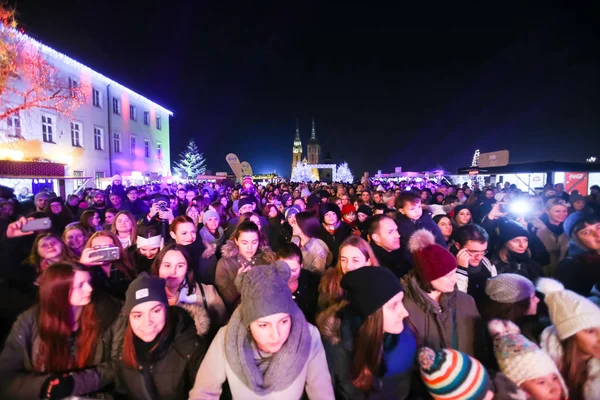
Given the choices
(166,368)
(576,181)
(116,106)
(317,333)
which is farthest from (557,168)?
(116,106)

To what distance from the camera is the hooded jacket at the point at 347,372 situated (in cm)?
230

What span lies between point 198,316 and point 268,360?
38.4 inches

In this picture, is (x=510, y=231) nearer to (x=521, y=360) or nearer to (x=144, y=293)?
(x=521, y=360)

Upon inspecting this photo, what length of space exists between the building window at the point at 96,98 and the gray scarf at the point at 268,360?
1140 inches

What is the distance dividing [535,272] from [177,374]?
4.26 m

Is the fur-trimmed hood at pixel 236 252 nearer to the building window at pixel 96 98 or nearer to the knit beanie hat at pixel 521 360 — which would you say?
the knit beanie hat at pixel 521 360

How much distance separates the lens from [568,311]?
2.09 m

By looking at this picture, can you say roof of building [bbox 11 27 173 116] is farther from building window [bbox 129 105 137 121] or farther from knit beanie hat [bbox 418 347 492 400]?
knit beanie hat [bbox 418 347 492 400]

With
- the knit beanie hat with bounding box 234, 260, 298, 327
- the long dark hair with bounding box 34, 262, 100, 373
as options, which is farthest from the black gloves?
the knit beanie hat with bounding box 234, 260, 298, 327

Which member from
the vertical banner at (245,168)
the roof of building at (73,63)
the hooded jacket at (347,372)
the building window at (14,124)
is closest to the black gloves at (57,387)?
the hooded jacket at (347,372)

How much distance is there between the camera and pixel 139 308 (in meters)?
2.28

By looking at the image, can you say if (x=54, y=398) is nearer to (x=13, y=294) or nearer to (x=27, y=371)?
(x=27, y=371)

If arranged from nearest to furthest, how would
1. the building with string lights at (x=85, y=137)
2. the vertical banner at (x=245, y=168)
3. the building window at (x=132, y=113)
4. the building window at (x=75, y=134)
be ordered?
1. the building with string lights at (x=85, y=137)
2. the building window at (x=75, y=134)
3. the vertical banner at (x=245, y=168)
4. the building window at (x=132, y=113)

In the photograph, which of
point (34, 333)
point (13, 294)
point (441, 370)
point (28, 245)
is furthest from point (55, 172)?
point (441, 370)
